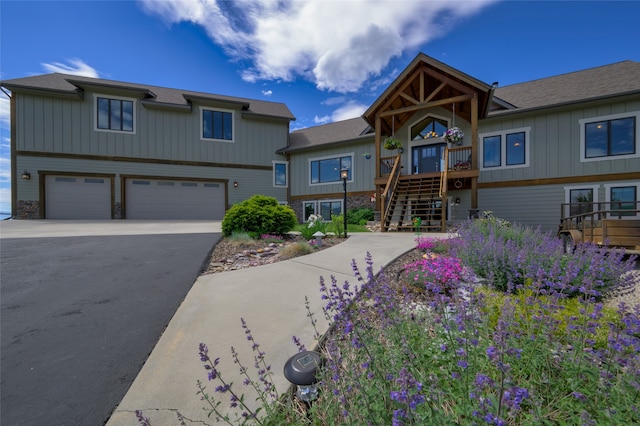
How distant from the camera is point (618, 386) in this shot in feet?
4.07

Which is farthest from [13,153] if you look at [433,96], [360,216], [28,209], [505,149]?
[505,149]

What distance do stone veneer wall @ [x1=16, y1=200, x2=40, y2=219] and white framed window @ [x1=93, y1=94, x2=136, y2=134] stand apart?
15.6 ft

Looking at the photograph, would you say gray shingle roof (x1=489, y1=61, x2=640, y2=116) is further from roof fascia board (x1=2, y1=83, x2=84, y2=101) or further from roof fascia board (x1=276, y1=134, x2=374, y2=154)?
roof fascia board (x1=2, y1=83, x2=84, y2=101)

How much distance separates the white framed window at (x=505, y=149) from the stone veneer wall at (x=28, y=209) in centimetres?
2141

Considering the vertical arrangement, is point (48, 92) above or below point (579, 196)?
above

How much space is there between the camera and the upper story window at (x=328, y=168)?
1527 centimetres

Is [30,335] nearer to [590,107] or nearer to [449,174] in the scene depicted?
[449,174]

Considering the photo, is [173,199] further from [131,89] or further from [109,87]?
[109,87]

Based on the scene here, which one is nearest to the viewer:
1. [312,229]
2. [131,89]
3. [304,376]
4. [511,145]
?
[304,376]

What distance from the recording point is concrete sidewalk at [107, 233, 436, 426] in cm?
174

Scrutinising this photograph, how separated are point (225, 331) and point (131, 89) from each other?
16820mm

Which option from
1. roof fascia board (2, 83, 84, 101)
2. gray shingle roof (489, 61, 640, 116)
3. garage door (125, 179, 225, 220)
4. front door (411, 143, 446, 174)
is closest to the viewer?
gray shingle roof (489, 61, 640, 116)

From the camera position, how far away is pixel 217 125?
52.3 feet

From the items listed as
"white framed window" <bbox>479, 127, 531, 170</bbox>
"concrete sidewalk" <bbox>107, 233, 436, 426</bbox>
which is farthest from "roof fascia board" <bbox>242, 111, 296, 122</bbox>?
"concrete sidewalk" <bbox>107, 233, 436, 426</bbox>
